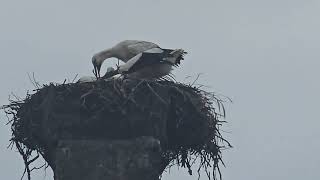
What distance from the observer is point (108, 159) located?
668cm

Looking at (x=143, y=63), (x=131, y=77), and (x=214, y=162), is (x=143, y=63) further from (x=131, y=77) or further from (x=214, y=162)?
(x=214, y=162)

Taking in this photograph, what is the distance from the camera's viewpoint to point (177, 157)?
24.5 ft

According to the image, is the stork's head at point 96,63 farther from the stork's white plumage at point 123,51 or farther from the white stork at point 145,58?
the white stork at point 145,58

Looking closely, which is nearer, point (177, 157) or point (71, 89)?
point (71, 89)

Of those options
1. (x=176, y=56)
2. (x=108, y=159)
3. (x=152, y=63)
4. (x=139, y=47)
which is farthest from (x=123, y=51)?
(x=108, y=159)

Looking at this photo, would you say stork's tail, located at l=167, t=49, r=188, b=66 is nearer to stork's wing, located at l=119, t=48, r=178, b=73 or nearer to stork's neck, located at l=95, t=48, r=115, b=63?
stork's wing, located at l=119, t=48, r=178, b=73

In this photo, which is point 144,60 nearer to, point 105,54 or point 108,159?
point 108,159

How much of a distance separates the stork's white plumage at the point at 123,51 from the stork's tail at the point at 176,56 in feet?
1.01

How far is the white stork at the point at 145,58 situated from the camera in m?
7.30

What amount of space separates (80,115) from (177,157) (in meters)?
1.16

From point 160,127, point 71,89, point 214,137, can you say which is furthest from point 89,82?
point 214,137

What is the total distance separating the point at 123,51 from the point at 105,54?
1.22 ft

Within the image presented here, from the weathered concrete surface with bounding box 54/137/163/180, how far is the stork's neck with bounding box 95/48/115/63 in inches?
73.3

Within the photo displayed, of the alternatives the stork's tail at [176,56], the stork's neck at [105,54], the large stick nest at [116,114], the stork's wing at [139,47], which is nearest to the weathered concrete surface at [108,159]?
the large stick nest at [116,114]
